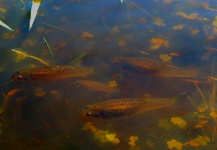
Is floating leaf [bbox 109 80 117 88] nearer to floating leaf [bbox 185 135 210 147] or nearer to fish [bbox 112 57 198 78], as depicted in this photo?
fish [bbox 112 57 198 78]

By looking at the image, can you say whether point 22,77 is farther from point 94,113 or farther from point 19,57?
point 94,113

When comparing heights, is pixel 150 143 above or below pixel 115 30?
below

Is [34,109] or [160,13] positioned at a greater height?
[160,13]

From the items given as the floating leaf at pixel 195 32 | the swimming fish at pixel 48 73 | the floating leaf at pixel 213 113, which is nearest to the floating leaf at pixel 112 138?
the swimming fish at pixel 48 73

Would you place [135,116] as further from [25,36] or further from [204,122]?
[25,36]

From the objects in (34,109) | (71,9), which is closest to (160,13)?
(71,9)

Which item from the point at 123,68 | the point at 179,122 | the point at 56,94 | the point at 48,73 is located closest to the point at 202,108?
the point at 179,122

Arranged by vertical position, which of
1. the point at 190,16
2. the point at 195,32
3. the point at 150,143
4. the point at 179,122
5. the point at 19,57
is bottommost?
the point at 150,143
